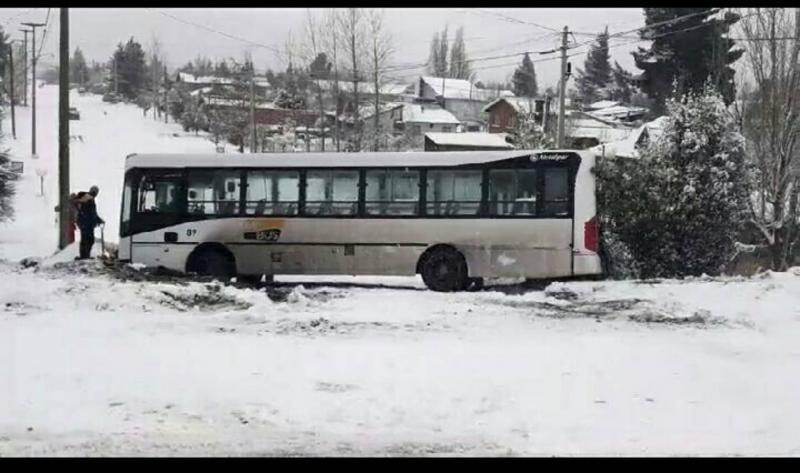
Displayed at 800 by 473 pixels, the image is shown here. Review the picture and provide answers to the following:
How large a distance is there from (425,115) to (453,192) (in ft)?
205

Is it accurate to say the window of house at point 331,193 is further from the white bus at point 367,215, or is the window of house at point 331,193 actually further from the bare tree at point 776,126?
the bare tree at point 776,126

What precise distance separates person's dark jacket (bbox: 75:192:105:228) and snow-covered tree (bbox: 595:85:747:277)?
11071 millimetres

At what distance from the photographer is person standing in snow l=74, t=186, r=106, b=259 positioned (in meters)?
18.2

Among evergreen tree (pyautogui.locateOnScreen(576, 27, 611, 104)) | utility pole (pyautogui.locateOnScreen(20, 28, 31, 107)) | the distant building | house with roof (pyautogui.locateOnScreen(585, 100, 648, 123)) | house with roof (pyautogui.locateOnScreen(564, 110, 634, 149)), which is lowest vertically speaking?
the distant building

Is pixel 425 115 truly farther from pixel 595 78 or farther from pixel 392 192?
pixel 392 192

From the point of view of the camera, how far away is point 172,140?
66125mm

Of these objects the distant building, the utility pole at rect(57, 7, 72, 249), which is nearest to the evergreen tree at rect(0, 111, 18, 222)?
the utility pole at rect(57, 7, 72, 249)

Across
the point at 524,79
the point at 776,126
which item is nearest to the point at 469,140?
the point at 776,126

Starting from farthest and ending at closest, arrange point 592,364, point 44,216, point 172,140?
1. point 172,140
2. point 44,216
3. point 592,364

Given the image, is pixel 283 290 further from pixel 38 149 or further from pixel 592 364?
pixel 38 149

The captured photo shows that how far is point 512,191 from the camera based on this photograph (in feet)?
54.2

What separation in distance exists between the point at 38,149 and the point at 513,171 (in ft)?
177

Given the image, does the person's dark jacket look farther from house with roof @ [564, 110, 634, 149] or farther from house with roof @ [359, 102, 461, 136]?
house with roof @ [359, 102, 461, 136]

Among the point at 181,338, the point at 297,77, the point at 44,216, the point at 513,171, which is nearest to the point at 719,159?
the point at 513,171
